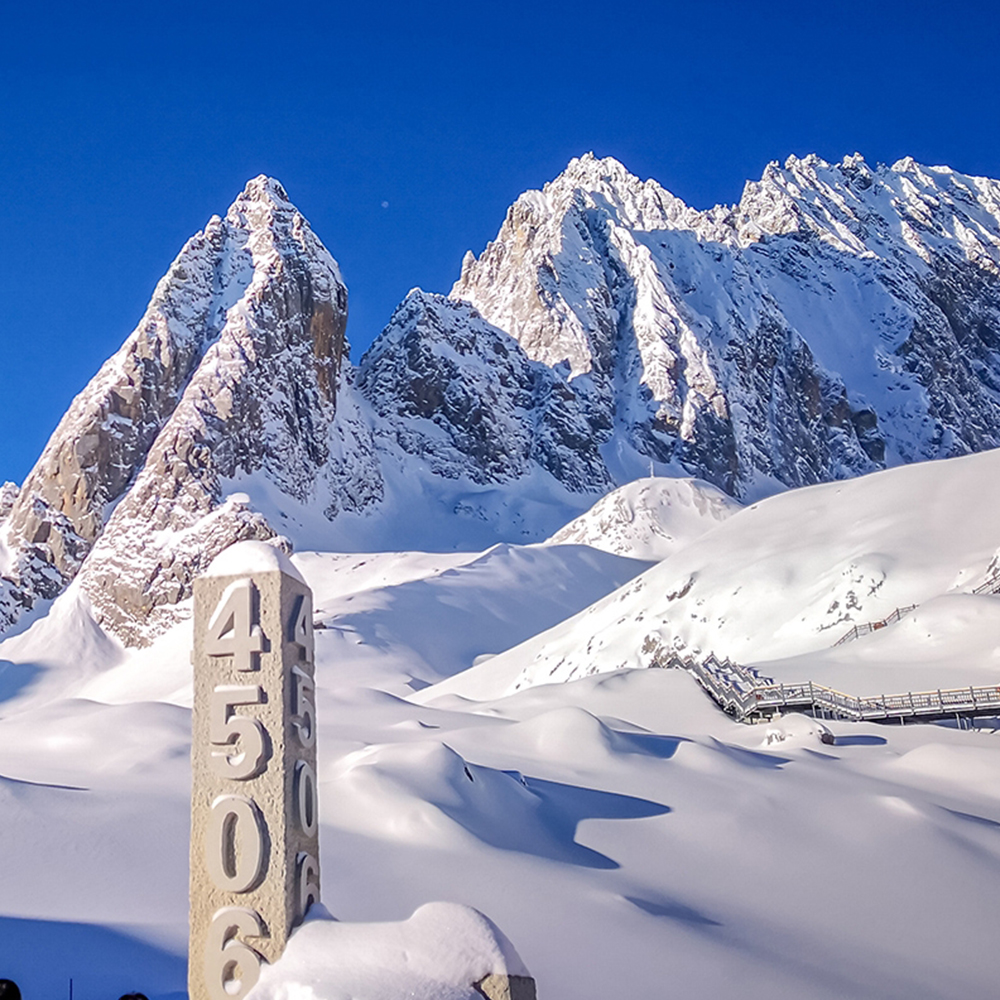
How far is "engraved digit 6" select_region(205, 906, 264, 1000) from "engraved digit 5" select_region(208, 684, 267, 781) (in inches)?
32.6

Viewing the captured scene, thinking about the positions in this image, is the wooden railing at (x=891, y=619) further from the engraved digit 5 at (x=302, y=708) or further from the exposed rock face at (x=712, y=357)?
the exposed rock face at (x=712, y=357)

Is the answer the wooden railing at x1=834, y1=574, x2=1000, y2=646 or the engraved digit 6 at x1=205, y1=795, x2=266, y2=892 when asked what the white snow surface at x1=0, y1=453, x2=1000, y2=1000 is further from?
the wooden railing at x1=834, y1=574, x2=1000, y2=646

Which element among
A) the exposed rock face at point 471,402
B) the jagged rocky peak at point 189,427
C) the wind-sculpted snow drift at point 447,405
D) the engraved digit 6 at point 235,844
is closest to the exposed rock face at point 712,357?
the wind-sculpted snow drift at point 447,405

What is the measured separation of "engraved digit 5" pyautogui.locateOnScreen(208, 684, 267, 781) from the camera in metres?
6.78

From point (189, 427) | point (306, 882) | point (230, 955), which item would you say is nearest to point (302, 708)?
point (306, 882)

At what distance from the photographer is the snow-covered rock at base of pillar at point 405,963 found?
584cm

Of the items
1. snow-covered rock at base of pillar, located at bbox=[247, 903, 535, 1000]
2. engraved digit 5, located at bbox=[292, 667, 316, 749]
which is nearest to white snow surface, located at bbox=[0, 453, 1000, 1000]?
snow-covered rock at base of pillar, located at bbox=[247, 903, 535, 1000]

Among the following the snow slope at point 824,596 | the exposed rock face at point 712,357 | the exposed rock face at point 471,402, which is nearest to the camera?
the snow slope at point 824,596

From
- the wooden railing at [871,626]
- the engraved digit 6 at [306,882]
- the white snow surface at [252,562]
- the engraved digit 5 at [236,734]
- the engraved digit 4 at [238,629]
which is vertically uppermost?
the wooden railing at [871,626]

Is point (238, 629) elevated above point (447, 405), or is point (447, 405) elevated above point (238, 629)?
point (447, 405)

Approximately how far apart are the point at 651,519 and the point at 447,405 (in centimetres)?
5620

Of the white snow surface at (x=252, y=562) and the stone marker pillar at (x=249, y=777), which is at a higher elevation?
the white snow surface at (x=252, y=562)

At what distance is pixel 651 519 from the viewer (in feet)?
320

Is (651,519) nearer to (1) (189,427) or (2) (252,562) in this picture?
(1) (189,427)
